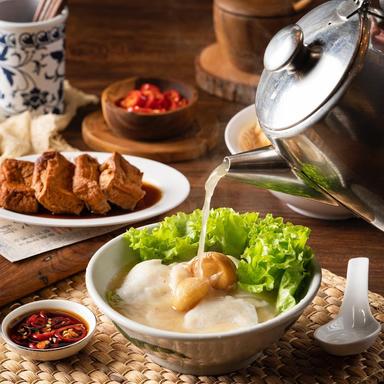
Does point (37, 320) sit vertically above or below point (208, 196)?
below

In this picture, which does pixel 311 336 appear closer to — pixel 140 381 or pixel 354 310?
pixel 354 310

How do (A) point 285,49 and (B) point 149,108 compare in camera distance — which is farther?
(B) point 149,108

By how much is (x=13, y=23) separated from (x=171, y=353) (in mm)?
1334

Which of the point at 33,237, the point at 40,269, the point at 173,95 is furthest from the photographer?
the point at 173,95

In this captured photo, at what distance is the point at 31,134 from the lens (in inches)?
101

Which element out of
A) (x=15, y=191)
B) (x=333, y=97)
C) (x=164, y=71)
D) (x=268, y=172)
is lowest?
(x=164, y=71)

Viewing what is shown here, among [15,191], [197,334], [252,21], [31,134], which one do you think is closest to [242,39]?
[252,21]

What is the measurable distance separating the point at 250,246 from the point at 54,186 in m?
0.59

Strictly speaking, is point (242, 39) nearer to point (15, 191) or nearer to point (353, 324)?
point (15, 191)

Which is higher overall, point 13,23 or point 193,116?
point 13,23

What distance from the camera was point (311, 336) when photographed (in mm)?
1707

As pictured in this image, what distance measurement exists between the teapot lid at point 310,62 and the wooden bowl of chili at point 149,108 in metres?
1.09

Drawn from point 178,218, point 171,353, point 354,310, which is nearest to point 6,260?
point 178,218

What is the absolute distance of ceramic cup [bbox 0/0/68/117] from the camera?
100 inches
